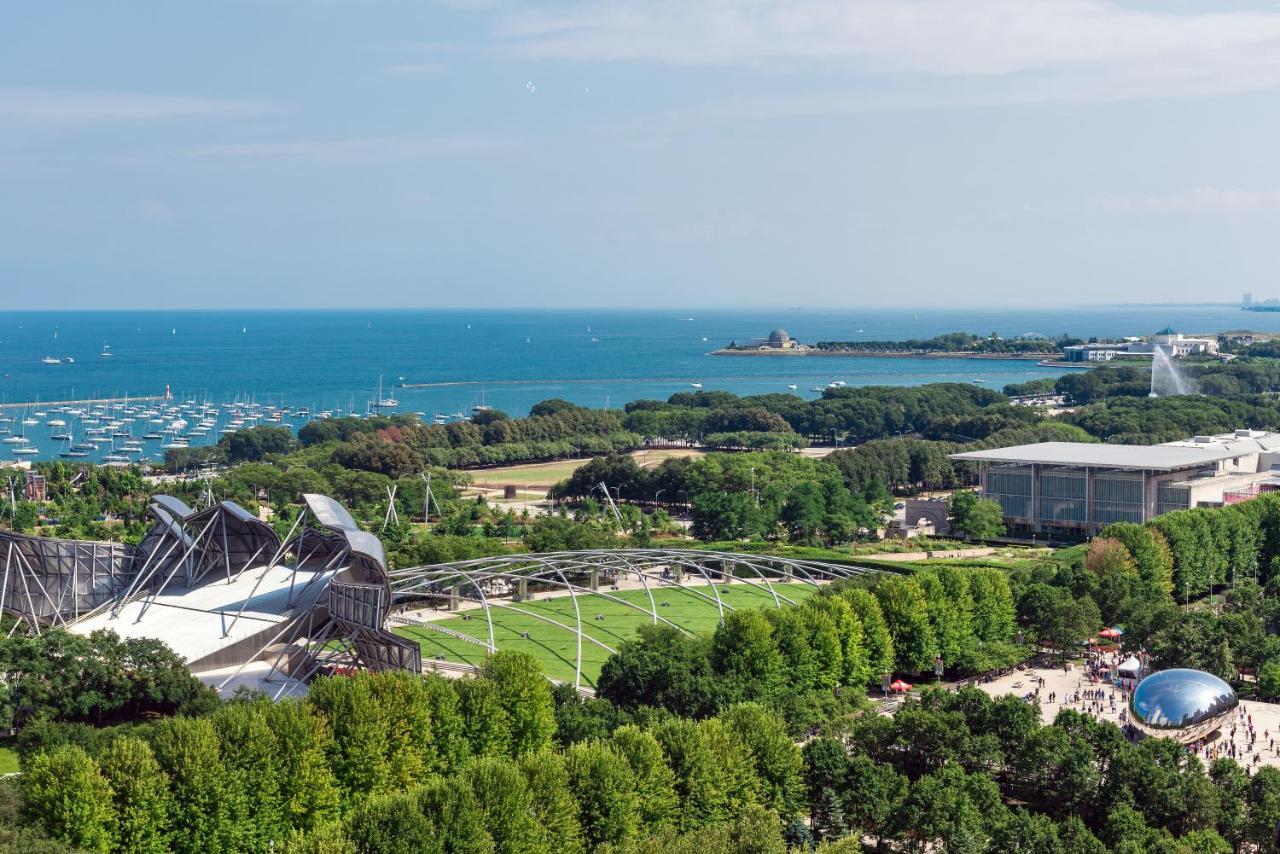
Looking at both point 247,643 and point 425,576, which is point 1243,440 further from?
point 247,643

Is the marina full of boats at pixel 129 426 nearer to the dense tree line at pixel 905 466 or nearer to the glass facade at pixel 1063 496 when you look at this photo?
the dense tree line at pixel 905 466

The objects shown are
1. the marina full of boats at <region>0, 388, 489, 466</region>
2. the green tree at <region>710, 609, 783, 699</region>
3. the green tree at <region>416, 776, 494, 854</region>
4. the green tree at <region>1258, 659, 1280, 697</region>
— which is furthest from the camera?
the marina full of boats at <region>0, 388, 489, 466</region>

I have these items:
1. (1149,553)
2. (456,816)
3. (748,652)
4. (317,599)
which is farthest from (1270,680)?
(317,599)

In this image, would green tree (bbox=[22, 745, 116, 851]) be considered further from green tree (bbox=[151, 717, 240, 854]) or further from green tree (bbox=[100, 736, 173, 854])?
green tree (bbox=[151, 717, 240, 854])

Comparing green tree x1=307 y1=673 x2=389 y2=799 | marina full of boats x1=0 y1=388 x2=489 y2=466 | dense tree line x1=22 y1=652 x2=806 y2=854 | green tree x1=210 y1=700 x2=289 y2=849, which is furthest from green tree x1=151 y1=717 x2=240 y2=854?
marina full of boats x1=0 y1=388 x2=489 y2=466

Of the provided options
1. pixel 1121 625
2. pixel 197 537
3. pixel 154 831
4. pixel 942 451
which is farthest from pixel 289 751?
pixel 942 451

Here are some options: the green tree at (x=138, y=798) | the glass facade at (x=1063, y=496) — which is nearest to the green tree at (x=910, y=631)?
the green tree at (x=138, y=798)
